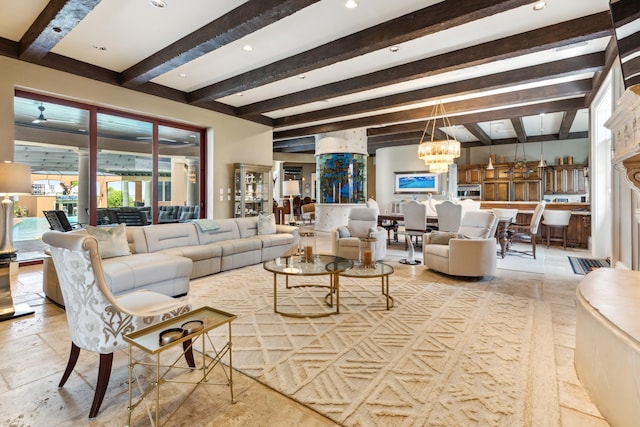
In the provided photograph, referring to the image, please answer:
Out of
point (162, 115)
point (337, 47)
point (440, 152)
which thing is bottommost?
point (440, 152)

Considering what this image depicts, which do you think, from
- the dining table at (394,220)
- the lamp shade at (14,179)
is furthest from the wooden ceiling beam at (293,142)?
the lamp shade at (14,179)

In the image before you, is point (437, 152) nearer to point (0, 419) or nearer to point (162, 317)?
point (162, 317)

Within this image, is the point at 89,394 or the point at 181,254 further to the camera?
the point at 181,254

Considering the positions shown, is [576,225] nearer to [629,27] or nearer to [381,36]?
[629,27]

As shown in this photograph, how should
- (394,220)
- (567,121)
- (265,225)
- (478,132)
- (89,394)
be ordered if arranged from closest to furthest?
(89,394) → (265,225) → (394,220) → (567,121) → (478,132)

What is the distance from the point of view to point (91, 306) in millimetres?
1755

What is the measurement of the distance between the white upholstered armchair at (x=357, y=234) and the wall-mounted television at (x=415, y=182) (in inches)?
243

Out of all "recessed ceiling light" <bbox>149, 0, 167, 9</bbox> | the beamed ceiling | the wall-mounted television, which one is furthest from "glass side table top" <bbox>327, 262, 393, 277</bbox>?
the wall-mounted television

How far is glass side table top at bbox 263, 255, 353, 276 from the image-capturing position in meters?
3.14

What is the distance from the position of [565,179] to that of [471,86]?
23.1ft

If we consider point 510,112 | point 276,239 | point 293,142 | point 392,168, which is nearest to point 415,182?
point 392,168

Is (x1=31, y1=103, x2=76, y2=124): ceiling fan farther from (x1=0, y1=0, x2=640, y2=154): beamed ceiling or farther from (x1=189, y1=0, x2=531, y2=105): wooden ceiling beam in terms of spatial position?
(x1=189, y1=0, x2=531, y2=105): wooden ceiling beam

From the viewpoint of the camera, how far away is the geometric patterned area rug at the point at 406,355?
68.4 inches

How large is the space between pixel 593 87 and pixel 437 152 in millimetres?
2670
